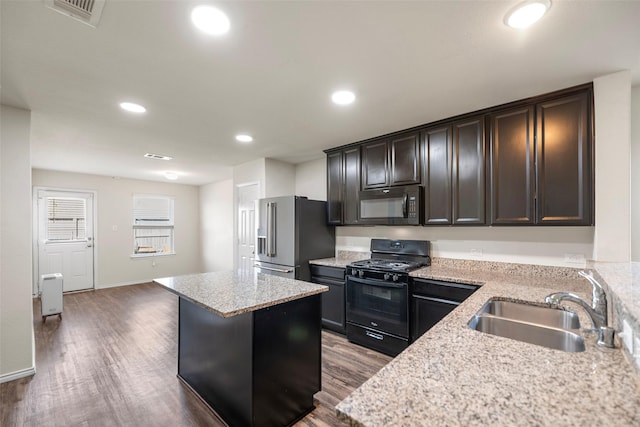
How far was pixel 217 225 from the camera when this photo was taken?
688cm

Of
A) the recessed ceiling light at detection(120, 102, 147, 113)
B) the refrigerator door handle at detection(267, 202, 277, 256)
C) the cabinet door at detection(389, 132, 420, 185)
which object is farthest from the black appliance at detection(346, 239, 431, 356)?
the recessed ceiling light at detection(120, 102, 147, 113)

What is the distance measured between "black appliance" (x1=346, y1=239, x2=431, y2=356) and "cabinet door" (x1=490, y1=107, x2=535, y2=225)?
3.20 ft

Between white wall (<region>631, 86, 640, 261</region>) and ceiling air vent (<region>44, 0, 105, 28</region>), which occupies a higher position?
ceiling air vent (<region>44, 0, 105, 28</region>)

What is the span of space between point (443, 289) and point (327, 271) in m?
1.44

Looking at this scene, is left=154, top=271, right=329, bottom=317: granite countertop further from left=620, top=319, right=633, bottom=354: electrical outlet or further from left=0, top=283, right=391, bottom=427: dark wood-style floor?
left=620, top=319, right=633, bottom=354: electrical outlet

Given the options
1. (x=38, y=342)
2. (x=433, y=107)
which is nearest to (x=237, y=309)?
(x=433, y=107)

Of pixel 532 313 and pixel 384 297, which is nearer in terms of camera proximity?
pixel 532 313

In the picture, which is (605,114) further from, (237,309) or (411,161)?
(237,309)

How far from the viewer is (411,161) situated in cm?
310

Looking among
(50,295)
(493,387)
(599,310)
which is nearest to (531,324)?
(599,310)

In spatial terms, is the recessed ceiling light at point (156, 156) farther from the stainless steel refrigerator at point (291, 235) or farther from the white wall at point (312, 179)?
the white wall at point (312, 179)

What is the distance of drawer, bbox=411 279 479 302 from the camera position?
Answer: 242cm

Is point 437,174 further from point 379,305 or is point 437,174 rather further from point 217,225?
point 217,225

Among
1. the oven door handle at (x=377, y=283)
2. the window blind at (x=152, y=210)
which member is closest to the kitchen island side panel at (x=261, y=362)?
the oven door handle at (x=377, y=283)
